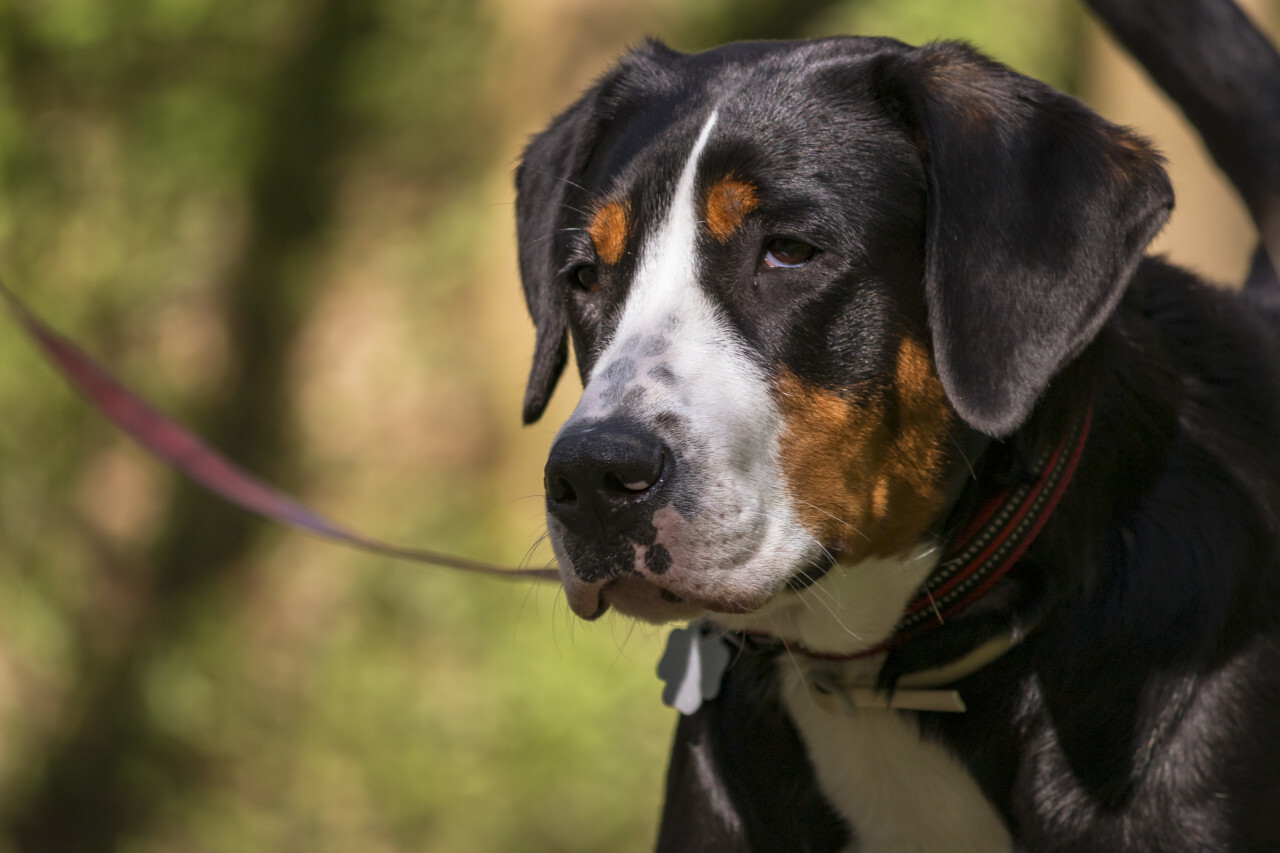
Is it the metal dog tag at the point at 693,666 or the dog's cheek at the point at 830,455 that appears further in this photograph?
the metal dog tag at the point at 693,666

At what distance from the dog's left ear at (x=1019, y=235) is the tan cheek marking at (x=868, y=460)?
12cm

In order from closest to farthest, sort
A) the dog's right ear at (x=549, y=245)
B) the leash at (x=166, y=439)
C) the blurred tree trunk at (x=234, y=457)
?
the dog's right ear at (x=549, y=245), the leash at (x=166, y=439), the blurred tree trunk at (x=234, y=457)

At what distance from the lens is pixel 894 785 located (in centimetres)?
258

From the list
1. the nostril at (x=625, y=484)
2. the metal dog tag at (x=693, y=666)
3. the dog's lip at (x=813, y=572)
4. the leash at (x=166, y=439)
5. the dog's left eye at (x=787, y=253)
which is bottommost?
the leash at (x=166, y=439)

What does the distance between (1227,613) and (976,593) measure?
0.41 m

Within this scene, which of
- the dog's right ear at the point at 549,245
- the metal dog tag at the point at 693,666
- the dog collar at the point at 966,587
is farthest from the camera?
the dog's right ear at the point at 549,245

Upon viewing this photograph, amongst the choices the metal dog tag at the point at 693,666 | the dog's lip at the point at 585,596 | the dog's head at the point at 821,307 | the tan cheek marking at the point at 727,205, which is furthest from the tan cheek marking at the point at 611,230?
the metal dog tag at the point at 693,666

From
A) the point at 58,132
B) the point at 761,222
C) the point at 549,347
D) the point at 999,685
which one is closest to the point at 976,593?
the point at 999,685

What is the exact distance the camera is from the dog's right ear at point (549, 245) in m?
3.02

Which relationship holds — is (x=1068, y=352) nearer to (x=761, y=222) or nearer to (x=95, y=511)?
(x=761, y=222)

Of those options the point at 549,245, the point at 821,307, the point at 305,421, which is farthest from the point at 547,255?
the point at 305,421

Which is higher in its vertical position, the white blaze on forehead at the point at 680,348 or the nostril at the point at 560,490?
the white blaze on forehead at the point at 680,348

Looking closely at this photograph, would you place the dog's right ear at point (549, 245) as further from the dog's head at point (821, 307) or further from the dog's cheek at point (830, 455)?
the dog's cheek at point (830, 455)

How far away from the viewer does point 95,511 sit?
24.2 ft
